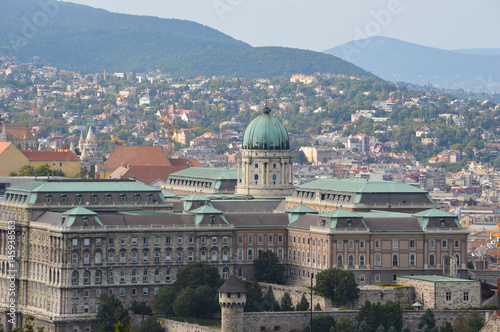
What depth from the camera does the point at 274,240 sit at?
180875mm

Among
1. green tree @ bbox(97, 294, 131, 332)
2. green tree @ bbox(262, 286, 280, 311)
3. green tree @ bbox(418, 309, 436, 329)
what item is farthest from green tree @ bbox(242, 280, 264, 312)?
green tree @ bbox(418, 309, 436, 329)

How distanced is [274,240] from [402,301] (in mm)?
21996

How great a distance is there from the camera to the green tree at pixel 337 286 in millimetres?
160875

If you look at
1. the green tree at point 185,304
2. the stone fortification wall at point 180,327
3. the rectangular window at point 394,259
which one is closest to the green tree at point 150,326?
the stone fortification wall at point 180,327

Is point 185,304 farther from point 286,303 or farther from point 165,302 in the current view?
point 286,303

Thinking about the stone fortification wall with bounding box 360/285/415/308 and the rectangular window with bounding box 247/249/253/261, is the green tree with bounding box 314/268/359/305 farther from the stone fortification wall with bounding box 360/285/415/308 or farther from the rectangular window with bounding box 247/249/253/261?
the rectangular window with bounding box 247/249/253/261

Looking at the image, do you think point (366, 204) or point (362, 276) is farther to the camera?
point (366, 204)

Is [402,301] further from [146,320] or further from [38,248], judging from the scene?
[38,248]

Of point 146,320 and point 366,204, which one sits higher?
point 366,204

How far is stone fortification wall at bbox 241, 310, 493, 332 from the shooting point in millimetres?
156500

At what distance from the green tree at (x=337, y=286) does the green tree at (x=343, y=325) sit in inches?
176

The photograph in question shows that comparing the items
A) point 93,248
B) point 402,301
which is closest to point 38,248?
point 93,248

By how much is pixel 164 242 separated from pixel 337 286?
21.4m

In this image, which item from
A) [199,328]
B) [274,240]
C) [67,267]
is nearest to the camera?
[199,328]
